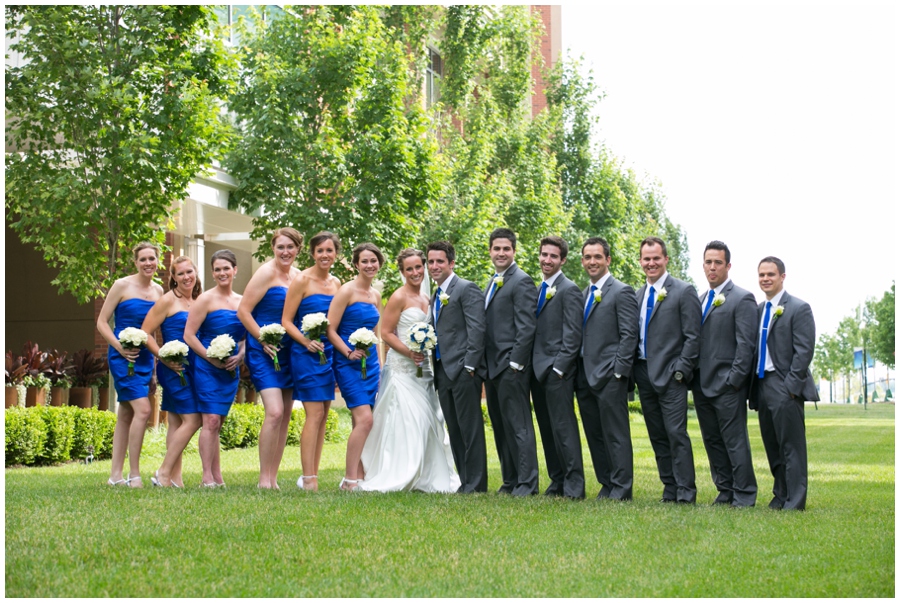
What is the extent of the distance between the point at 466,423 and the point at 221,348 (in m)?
2.41

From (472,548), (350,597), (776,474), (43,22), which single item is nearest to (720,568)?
(472,548)

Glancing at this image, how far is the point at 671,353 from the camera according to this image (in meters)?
9.36

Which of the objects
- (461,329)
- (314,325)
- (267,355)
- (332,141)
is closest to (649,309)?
(461,329)

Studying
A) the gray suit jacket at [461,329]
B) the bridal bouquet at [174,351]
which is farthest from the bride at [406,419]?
the bridal bouquet at [174,351]

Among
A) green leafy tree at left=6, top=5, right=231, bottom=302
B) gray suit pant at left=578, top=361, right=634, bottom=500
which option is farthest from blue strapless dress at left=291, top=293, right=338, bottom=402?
green leafy tree at left=6, top=5, right=231, bottom=302

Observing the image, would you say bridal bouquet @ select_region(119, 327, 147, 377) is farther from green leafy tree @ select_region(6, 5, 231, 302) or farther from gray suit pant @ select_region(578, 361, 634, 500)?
green leafy tree @ select_region(6, 5, 231, 302)

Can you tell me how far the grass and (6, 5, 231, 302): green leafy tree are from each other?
5.20m

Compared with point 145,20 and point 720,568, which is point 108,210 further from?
point 720,568

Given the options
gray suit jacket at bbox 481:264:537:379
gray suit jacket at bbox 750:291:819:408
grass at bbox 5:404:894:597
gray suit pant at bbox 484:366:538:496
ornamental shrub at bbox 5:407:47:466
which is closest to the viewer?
grass at bbox 5:404:894:597

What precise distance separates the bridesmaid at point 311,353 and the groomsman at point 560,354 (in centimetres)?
199

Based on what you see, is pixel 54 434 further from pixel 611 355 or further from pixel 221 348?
pixel 611 355

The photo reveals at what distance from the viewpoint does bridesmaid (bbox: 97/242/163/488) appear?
9984 millimetres

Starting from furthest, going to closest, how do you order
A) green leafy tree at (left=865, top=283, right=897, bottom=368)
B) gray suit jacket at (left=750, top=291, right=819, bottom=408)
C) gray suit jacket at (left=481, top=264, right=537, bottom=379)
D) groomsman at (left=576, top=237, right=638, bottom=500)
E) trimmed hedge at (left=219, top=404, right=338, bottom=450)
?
green leafy tree at (left=865, top=283, right=897, bottom=368) < trimmed hedge at (left=219, top=404, right=338, bottom=450) < gray suit jacket at (left=481, top=264, right=537, bottom=379) < groomsman at (left=576, top=237, right=638, bottom=500) < gray suit jacket at (left=750, top=291, right=819, bottom=408)

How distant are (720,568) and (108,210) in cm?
1054
